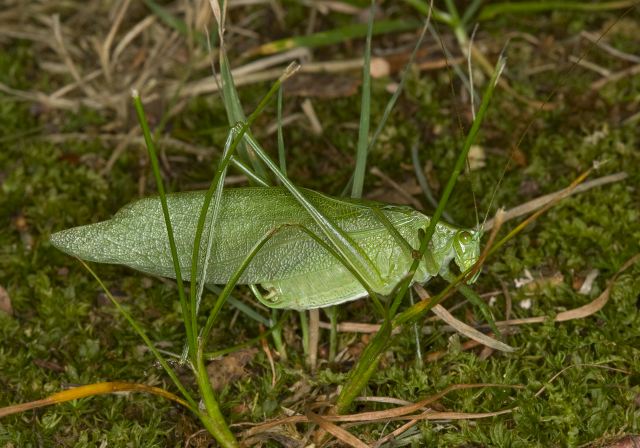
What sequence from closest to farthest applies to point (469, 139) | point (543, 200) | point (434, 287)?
point (469, 139), point (434, 287), point (543, 200)

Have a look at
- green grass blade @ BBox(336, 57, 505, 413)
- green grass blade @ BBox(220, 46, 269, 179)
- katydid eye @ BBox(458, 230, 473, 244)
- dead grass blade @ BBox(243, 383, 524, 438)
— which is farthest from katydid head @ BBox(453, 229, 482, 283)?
green grass blade @ BBox(220, 46, 269, 179)

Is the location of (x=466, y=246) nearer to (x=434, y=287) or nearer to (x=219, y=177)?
(x=434, y=287)

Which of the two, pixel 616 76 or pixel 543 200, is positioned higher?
pixel 616 76

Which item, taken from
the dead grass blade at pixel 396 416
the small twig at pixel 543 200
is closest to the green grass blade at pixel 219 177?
the dead grass blade at pixel 396 416

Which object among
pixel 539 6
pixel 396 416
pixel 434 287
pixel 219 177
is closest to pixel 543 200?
pixel 434 287

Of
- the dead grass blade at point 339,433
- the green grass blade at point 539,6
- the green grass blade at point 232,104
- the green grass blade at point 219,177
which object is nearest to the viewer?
the green grass blade at point 219,177

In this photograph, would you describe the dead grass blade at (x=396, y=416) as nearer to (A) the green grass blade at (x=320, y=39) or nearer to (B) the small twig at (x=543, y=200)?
(B) the small twig at (x=543, y=200)

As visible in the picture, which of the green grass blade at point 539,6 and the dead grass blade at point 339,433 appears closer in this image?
the dead grass blade at point 339,433
